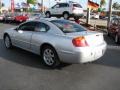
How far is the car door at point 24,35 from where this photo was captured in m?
7.62

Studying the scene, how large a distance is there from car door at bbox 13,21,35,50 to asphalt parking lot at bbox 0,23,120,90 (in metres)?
0.52

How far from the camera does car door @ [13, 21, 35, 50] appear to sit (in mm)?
7617

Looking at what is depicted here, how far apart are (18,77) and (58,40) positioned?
5.13 feet

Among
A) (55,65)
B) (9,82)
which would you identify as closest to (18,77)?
(9,82)

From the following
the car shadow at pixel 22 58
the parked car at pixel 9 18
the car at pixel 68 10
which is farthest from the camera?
the parked car at pixel 9 18

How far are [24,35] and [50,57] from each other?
5.34ft

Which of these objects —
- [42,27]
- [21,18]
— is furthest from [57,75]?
[21,18]

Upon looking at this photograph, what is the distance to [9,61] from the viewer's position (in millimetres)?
7297

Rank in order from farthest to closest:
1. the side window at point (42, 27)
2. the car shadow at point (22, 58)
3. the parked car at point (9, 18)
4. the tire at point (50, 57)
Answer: the parked car at point (9, 18)
the side window at point (42, 27)
the car shadow at point (22, 58)
the tire at point (50, 57)

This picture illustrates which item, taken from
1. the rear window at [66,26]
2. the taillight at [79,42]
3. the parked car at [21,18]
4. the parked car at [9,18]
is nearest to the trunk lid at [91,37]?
the taillight at [79,42]

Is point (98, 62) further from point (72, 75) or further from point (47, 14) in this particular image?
point (47, 14)

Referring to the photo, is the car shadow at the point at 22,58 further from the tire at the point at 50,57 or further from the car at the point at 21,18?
the car at the point at 21,18

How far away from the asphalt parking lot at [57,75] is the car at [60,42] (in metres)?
0.37

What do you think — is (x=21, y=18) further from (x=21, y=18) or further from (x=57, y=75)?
(x=57, y=75)
